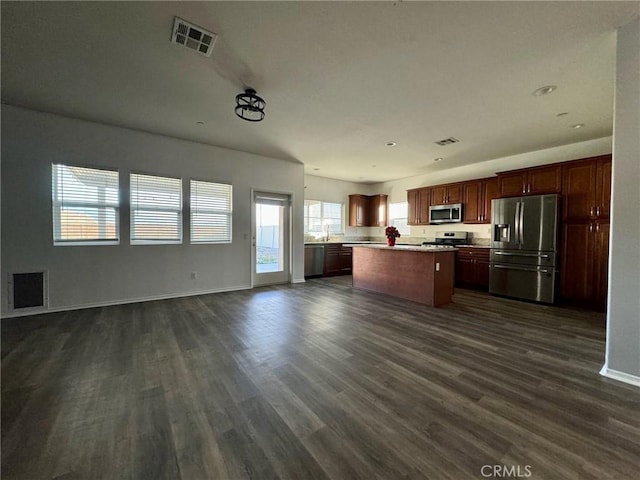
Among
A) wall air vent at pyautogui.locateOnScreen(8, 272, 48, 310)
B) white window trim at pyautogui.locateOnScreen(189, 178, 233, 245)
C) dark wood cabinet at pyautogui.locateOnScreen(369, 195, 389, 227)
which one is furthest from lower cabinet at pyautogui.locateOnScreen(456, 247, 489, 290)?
wall air vent at pyautogui.locateOnScreen(8, 272, 48, 310)

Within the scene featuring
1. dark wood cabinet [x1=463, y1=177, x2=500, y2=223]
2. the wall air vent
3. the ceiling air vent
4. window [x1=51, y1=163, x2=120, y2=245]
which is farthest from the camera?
dark wood cabinet [x1=463, y1=177, x2=500, y2=223]

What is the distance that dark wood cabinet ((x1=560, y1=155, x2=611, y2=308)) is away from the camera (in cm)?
402

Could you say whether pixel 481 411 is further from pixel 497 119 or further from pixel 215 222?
pixel 215 222

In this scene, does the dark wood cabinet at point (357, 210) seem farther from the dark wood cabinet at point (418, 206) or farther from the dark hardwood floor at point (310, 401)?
the dark hardwood floor at point (310, 401)

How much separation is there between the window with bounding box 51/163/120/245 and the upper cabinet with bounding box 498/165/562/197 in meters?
7.03

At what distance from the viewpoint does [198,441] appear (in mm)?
1459

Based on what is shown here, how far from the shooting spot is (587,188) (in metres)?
4.18

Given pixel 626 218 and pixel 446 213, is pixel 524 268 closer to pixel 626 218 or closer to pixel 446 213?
pixel 446 213

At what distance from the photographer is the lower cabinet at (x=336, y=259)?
7.15 m

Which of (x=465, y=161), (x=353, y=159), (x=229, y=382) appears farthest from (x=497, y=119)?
(x=229, y=382)

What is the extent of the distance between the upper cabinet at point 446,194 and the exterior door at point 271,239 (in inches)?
146

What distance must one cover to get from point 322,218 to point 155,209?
4486mm

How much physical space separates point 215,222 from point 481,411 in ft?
16.0

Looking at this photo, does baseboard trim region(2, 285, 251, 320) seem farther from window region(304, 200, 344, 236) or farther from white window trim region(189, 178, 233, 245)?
window region(304, 200, 344, 236)
